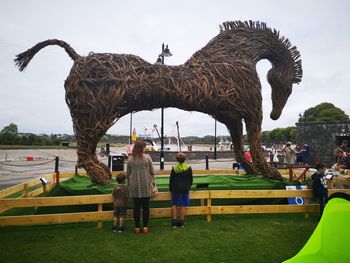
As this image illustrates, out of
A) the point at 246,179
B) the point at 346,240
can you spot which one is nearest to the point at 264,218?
the point at 246,179

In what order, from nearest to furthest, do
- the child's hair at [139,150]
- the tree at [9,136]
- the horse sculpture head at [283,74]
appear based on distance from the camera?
the child's hair at [139,150] → the horse sculpture head at [283,74] → the tree at [9,136]

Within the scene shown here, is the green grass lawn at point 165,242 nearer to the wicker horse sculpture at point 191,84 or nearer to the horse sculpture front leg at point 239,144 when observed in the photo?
the wicker horse sculpture at point 191,84

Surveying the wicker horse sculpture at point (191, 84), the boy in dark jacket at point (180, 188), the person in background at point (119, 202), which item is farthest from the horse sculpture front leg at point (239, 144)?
the person in background at point (119, 202)

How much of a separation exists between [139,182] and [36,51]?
3.29 metres

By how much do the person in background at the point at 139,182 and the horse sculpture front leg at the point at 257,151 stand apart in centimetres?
267

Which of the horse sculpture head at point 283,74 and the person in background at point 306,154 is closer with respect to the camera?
the horse sculpture head at point 283,74

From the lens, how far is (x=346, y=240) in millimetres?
1289

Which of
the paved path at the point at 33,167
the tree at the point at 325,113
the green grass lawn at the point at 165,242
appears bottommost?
the paved path at the point at 33,167

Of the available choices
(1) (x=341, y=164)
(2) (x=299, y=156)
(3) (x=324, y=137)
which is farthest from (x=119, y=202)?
(3) (x=324, y=137)

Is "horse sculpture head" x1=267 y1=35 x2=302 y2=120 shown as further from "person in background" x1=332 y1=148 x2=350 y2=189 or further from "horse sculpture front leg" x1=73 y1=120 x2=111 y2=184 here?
"horse sculpture front leg" x1=73 y1=120 x2=111 y2=184

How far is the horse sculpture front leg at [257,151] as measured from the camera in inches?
243

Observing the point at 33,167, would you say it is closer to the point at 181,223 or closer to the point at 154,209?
the point at 154,209

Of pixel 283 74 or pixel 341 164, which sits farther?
pixel 341 164

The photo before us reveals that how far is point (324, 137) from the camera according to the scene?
706 inches
